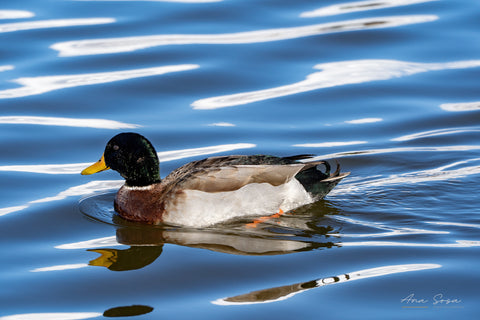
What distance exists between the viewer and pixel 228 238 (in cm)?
742

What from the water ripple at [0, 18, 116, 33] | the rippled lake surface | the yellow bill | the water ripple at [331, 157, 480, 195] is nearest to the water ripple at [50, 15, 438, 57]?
the rippled lake surface

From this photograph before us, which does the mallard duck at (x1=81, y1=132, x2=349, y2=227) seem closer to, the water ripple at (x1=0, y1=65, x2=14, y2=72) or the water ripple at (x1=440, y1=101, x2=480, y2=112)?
the water ripple at (x1=440, y1=101, x2=480, y2=112)

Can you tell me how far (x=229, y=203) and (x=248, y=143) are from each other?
1.97 metres

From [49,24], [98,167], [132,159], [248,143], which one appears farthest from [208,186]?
[49,24]

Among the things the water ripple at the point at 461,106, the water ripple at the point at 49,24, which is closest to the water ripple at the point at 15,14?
the water ripple at the point at 49,24

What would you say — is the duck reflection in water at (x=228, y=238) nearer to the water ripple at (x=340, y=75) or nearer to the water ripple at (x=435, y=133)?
the water ripple at (x=435, y=133)

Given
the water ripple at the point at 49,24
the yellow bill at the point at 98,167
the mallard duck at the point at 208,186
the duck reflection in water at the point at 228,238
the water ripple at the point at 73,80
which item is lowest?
the duck reflection in water at the point at 228,238

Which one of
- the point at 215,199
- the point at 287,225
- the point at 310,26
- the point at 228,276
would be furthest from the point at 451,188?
the point at 310,26

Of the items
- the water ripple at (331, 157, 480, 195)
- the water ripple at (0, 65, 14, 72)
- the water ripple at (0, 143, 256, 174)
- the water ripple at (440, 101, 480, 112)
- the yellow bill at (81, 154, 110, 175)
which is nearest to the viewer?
the yellow bill at (81, 154, 110, 175)

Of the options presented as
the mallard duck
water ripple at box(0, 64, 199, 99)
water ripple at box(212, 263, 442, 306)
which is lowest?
water ripple at box(212, 263, 442, 306)

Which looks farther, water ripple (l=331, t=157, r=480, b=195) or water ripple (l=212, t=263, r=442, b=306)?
water ripple (l=331, t=157, r=480, b=195)

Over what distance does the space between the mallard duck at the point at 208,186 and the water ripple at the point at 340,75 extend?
2.90 m

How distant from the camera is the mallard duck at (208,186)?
25.4 feet

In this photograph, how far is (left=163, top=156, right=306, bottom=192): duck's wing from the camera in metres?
7.76
